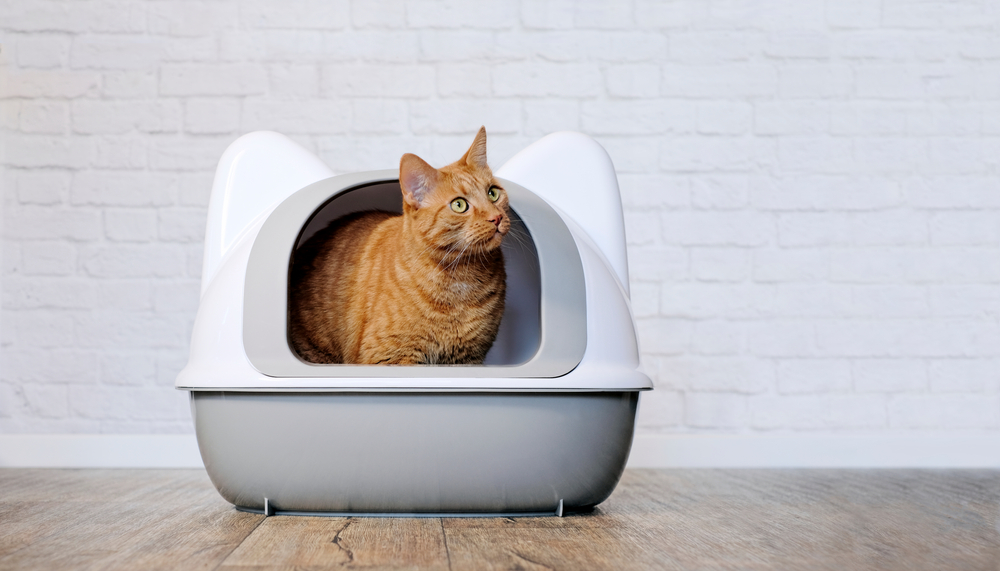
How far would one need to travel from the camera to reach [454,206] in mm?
1115

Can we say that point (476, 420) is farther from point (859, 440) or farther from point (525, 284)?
point (859, 440)

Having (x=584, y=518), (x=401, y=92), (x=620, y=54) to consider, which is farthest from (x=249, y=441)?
A: (x=620, y=54)

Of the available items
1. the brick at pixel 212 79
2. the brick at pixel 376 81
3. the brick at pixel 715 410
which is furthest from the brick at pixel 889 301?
the brick at pixel 212 79

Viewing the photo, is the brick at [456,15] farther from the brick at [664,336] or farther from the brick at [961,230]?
the brick at [961,230]

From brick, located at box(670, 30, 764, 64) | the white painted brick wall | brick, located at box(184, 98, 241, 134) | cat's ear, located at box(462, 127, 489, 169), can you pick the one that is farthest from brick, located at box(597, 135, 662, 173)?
brick, located at box(184, 98, 241, 134)

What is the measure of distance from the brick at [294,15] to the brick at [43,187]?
1.90 ft

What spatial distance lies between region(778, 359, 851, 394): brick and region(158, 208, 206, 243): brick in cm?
144

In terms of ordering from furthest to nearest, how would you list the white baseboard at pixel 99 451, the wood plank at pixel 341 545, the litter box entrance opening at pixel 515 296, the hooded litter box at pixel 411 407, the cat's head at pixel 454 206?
the white baseboard at pixel 99 451, the litter box entrance opening at pixel 515 296, the cat's head at pixel 454 206, the hooded litter box at pixel 411 407, the wood plank at pixel 341 545

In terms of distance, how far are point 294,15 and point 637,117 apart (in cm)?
87

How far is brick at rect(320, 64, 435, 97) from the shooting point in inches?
70.2

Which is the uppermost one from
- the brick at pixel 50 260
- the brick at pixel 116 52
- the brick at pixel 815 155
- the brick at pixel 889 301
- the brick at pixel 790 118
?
the brick at pixel 116 52

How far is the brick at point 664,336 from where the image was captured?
1.78 m

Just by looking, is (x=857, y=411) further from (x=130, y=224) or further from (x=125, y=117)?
(x=125, y=117)

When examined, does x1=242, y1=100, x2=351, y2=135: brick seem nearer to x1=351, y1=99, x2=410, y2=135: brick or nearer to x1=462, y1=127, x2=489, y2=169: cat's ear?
x1=351, y1=99, x2=410, y2=135: brick
